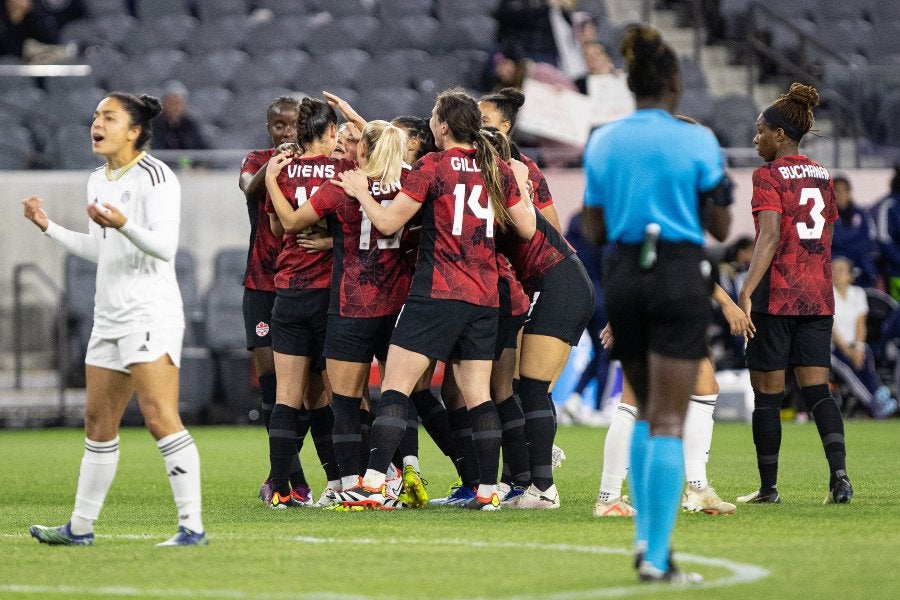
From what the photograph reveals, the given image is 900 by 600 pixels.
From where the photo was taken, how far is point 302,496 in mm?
9172

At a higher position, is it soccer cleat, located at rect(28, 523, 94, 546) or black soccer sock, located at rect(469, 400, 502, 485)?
black soccer sock, located at rect(469, 400, 502, 485)

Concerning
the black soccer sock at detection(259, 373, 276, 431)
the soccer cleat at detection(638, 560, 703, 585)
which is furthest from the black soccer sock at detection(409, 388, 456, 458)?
the soccer cleat at detection(638, 560, 703, 585)

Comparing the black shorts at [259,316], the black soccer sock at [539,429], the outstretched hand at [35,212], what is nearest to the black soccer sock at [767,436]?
the black soccer sock at [539,429]

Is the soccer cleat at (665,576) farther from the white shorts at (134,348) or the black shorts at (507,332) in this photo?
the black shorts at (507,332)

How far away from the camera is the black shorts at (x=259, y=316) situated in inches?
366

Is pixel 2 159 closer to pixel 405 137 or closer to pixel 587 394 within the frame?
pixel 587 394

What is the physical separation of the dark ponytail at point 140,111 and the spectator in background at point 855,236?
453 inches

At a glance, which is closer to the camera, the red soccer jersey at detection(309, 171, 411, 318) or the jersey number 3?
the red soccer jersey at detection(309, 171, 411, 318)

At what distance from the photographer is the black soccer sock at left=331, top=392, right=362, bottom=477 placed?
8562mm

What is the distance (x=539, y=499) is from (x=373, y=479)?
3.19ft

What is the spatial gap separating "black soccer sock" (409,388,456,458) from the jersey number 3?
2.30 m

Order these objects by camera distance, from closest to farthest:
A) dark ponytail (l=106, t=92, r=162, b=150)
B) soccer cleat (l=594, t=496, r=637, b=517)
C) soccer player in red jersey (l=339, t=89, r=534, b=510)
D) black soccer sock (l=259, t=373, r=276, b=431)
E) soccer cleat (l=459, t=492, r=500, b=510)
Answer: dark ponytail (l=106, t=92, r=162, b=150) < soccer cleat (l=594, t=496, r=637, b=517) < soccer player in red jersey (l=339, t=89, r=534, b=510) < soccer cleat (l=459, t=492, r=500, b=510) < black soccer sock (l=259, t=373, r=276, b=431)

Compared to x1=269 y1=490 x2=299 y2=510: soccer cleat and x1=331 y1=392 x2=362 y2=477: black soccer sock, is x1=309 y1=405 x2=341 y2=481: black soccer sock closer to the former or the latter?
x1=269 y1=490 x2=299 y2=510: soccer cleat

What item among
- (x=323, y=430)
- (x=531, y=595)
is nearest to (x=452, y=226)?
(x=323, y=430)
